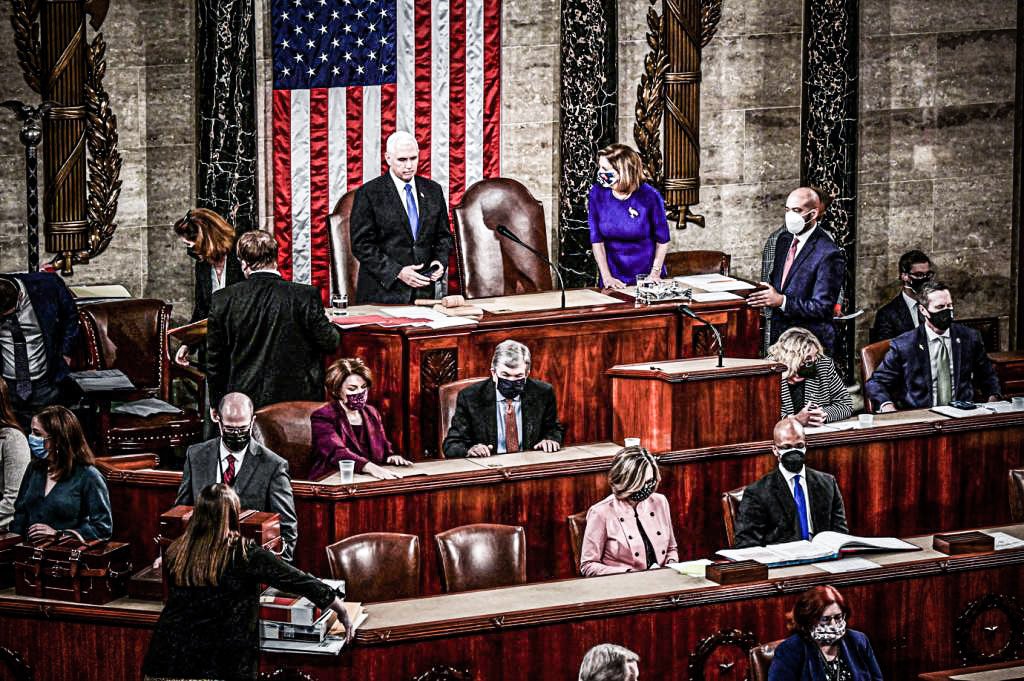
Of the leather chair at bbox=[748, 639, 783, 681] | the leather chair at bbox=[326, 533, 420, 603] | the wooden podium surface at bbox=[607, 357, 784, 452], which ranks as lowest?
the leather chair at bbox=[748, 639, 783, 681]

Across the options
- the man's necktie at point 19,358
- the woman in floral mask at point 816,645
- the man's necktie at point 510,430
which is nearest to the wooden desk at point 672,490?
the man's necktie at point 510,430

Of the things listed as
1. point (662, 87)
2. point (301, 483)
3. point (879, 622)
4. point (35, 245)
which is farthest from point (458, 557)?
point (662, 87)

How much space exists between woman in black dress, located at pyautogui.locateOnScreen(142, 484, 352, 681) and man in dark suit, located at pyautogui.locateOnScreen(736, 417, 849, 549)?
2.26 meters

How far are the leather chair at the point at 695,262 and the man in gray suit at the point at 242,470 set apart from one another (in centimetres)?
464

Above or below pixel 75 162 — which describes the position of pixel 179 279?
below

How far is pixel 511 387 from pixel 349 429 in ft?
2.62

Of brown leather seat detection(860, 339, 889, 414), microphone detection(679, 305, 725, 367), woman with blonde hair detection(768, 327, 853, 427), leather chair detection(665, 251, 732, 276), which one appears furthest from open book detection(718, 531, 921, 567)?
leather chair detection(665, 251, 732, 276)

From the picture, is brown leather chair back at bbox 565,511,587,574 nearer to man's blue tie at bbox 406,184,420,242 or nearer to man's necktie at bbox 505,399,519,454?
man's necktie at bbox 505,399,519,454

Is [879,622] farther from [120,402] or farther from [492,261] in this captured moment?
[120,402]

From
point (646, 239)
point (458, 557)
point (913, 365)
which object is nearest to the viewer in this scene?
point (458, 557)

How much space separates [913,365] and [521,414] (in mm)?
2268

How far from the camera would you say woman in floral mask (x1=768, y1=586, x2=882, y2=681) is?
21.0ft

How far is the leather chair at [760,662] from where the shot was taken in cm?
650

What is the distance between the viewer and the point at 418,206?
9.44 m
